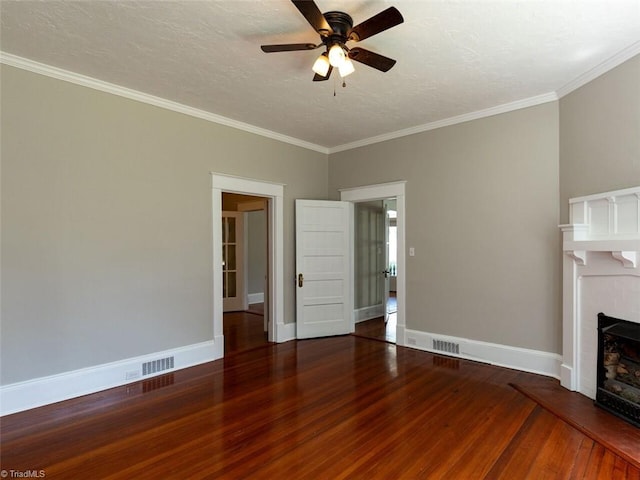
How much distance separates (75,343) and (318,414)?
2.34 metres

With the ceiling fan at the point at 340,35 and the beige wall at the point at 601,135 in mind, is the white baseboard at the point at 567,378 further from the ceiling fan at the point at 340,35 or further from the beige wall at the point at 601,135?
the ceiling fan at the point at 340,35

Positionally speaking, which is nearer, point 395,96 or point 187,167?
point 395,96

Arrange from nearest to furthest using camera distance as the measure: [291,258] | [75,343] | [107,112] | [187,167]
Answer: [75,343] → [107,112] → [187,167] → [291,258]

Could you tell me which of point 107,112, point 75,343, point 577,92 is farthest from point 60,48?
point 577,92

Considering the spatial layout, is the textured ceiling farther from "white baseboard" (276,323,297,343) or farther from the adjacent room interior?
"white baseboard" (276,323,297,343)

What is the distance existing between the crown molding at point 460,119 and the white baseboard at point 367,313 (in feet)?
9.23

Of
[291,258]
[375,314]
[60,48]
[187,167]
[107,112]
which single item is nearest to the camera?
[60,48]

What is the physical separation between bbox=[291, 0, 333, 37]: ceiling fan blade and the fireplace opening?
3.22 meters

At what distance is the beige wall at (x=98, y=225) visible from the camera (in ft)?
9.60

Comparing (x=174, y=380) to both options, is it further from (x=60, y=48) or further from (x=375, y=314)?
(x=375, y=314)

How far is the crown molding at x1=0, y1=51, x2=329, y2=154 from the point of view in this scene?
2930 millimetres

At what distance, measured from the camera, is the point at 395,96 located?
3.70 metres

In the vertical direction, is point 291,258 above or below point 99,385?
above

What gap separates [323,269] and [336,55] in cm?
342
